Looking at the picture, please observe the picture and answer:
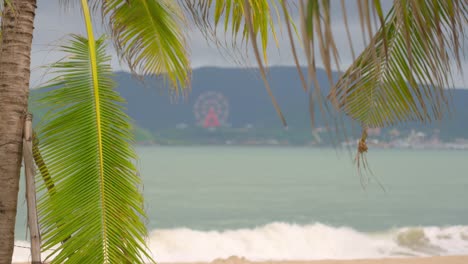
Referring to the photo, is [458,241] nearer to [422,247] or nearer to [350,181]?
[422,247]

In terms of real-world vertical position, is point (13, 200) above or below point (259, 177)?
above

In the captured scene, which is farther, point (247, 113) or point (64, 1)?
point (247, 113)

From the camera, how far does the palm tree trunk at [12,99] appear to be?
390cm

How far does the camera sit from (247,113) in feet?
Result: 331

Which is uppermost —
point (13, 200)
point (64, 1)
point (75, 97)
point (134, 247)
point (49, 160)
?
point (64, 1)

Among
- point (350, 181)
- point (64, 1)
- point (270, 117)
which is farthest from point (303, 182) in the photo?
point (270, 117)

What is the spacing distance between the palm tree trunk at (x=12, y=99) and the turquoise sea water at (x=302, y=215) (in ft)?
11.4

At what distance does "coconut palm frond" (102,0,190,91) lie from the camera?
17.6ft

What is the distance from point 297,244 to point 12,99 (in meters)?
16.1

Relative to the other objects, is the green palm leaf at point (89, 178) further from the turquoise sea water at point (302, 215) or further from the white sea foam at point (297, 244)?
the white sea foam at point (297, 244)

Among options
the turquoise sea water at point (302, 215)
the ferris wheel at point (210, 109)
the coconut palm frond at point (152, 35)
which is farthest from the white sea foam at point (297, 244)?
the ferris wheel at point (210, 109)

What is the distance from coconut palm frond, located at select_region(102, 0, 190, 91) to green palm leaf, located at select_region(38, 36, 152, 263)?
1350 millimetres

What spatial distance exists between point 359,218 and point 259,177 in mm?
23541

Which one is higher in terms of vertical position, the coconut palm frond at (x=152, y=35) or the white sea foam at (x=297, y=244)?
the coconut palm frond at (x=152, y=35)
